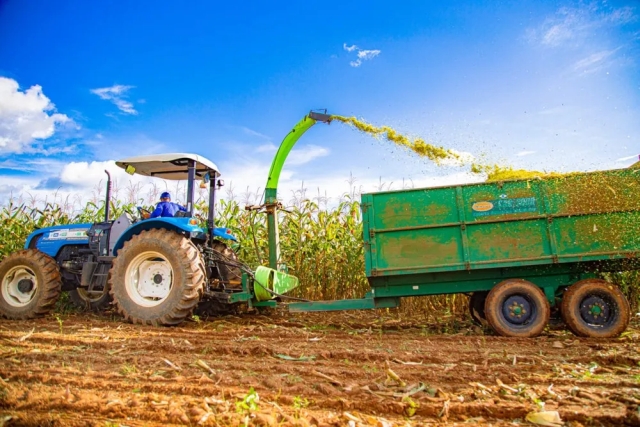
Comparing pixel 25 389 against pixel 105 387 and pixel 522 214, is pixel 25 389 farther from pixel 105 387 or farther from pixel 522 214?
pixel 522 214

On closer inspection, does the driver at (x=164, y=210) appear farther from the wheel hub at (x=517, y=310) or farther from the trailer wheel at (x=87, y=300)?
the wheel hub at (x=517, y=310)

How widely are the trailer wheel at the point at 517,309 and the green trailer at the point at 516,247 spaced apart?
0.04 feet

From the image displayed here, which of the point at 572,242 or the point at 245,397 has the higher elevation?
the point at 572,242

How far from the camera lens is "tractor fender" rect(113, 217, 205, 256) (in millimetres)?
5752

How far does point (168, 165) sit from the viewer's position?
645 centimetres

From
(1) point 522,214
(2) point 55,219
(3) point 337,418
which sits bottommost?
(3) point 337,418

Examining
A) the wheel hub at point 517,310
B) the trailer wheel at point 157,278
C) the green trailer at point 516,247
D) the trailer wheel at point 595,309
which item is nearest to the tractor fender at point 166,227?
the trailer wheel at point 157,278

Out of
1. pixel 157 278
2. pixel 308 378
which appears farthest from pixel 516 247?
pixel 157 278

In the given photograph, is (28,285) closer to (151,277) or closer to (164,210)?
(151,277)

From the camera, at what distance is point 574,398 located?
110 inches

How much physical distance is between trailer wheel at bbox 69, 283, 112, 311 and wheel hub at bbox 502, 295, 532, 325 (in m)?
6.02

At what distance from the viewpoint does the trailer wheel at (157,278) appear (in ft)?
18.0

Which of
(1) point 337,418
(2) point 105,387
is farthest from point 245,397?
(2) point 105,387

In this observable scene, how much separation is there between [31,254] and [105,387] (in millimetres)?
4513
